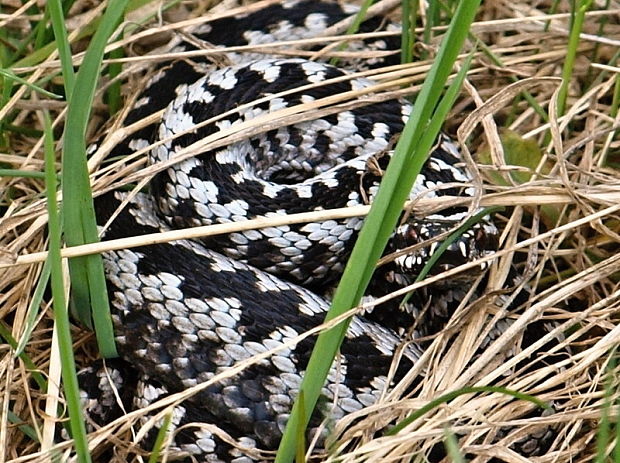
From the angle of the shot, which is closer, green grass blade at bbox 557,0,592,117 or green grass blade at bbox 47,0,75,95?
green grass blade at bbox 47,0,75,95

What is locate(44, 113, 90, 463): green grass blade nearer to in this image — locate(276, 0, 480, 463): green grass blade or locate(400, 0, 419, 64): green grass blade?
locate(276, 0, 480, 463): green grass blade

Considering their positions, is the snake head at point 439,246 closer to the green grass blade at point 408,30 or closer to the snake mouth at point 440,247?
the snake mouth at point 440,247

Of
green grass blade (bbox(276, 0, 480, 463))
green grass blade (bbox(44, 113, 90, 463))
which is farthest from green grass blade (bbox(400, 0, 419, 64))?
green grass blade (bbox(44, 113, 90, 463))

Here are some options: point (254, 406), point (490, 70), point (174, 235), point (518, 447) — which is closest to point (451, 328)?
point (518, 447)

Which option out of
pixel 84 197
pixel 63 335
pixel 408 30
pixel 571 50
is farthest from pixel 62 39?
Answer: pixel 571 50

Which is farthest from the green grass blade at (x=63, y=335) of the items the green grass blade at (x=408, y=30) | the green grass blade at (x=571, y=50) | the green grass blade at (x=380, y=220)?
the green grass blade at (x=571, y=50)

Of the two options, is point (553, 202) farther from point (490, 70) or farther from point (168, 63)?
point (168, 63)
